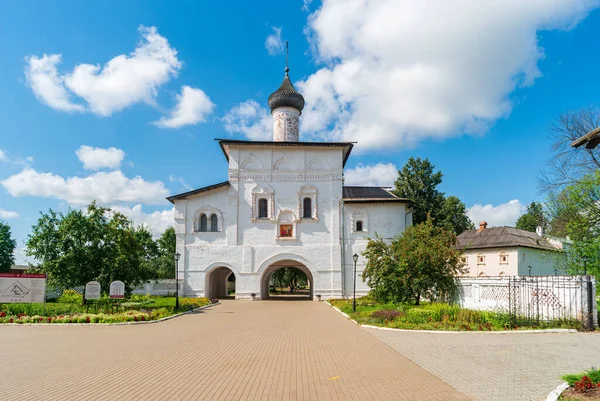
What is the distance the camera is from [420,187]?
3941 cm

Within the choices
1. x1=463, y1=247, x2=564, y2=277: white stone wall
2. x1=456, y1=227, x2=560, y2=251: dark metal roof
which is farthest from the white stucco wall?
x1=456, y1=227, x2=560, y2=251: dark metal roof

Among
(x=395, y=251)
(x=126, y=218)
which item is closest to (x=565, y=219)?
(x=395, y=251)

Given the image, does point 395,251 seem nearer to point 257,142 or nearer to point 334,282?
point 334,282

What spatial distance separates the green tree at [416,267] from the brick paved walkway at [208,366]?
23.3 feet

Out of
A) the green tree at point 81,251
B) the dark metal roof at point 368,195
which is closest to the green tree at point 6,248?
the green tree at point 81,251

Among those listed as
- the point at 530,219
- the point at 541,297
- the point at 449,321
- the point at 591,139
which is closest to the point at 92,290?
Answer: the point at 449,321

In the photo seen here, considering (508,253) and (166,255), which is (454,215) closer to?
(508,253)

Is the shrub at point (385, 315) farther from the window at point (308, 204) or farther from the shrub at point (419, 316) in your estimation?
the window at point (308, 204)

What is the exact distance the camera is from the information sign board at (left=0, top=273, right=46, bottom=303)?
1753 centimetres

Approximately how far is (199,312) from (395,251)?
9.36 metres

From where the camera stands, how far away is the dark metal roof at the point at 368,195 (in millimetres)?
29297

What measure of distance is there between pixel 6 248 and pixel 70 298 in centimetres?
2351

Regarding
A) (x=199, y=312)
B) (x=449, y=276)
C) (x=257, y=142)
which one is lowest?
(x=199, y=312)

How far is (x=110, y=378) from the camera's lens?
7426 millimetres
